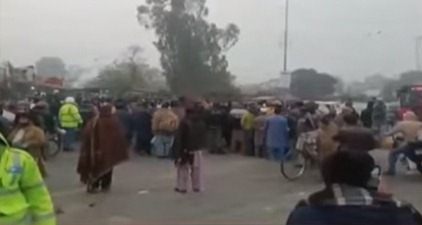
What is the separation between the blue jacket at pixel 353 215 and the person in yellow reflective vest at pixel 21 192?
1.47 meters

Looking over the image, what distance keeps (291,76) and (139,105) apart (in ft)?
88.7

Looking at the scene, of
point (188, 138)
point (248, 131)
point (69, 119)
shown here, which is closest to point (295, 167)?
point (188, 138)

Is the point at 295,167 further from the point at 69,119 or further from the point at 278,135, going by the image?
the point at 69,119

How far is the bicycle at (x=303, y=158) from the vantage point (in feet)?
53.3

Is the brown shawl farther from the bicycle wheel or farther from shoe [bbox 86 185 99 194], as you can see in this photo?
the bicycle wheel

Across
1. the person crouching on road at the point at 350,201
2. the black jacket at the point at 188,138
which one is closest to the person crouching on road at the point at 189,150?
the black jacket at the point at 188,138

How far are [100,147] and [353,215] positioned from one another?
11076mm

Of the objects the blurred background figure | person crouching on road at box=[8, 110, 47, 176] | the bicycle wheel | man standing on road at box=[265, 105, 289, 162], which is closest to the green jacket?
the blurred background figure

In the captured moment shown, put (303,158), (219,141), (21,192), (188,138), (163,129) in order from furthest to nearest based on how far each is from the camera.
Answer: (219,141)
(163,129)
(303,158)
(188,138)
(21,192)

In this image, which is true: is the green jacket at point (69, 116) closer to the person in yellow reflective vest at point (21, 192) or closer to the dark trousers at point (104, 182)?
the dark trousers at point (104, 182)

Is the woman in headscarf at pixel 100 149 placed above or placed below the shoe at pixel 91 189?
above

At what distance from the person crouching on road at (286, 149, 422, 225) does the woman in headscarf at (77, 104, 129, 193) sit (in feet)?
35.0

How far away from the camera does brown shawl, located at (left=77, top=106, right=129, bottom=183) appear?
14.1 metres

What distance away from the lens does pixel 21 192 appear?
446 centimetres
